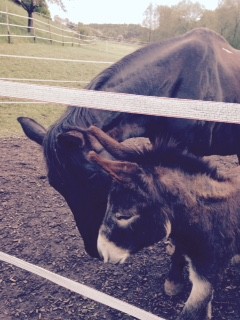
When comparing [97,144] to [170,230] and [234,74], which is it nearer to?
[170,230]

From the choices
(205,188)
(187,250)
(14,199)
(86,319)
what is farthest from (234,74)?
(14,199)

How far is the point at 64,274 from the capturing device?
349 cm

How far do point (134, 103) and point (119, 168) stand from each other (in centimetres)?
38

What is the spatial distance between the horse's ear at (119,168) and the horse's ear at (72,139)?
0.48 meters

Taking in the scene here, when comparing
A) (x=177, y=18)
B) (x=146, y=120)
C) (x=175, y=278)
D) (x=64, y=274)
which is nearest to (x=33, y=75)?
(x=64, y=274)

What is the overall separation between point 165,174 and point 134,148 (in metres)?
0.27

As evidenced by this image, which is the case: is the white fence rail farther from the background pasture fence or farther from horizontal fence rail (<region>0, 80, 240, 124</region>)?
the background pasture fence

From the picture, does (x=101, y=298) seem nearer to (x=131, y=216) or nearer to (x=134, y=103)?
(x=131, y=216)

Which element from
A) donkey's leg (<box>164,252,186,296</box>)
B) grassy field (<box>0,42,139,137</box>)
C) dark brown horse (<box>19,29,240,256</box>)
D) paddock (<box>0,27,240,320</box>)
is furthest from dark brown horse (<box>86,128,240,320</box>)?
grassy field (<box>0,42,139,137</box>)

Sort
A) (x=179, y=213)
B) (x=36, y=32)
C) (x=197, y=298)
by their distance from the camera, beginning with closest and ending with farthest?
(x=179, y=213), (x=197, y=298), (x=36, y=32)

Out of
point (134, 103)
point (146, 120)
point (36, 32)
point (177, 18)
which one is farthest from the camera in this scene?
point (177, 18)

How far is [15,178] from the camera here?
5.54 m

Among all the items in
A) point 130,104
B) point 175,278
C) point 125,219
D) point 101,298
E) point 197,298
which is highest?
point 130,104

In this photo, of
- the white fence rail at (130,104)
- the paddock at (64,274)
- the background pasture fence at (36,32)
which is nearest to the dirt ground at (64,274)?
the paddock at (64,274)
